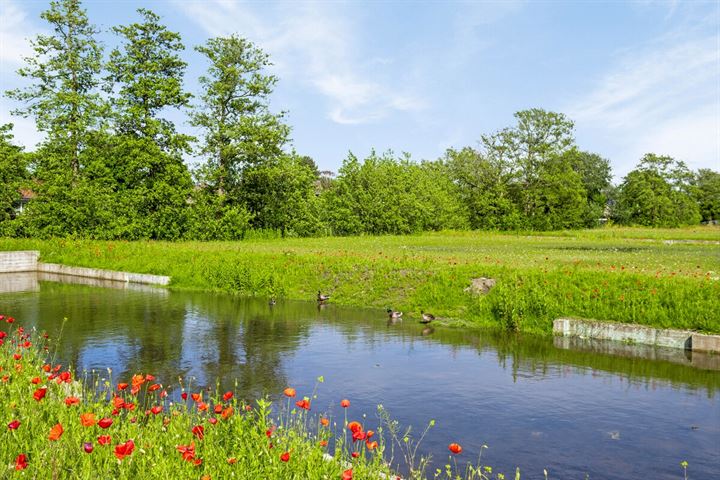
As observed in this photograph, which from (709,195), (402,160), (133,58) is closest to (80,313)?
(133,58)

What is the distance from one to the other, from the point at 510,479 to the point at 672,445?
3.09 m

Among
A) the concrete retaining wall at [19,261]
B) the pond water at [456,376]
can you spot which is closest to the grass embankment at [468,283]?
the pond water at [456,376]

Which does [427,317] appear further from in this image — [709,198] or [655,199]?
[709,198]

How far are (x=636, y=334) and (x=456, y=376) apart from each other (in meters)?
6.57

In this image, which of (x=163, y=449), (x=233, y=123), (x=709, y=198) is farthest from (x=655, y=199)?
(x=163, y=449)

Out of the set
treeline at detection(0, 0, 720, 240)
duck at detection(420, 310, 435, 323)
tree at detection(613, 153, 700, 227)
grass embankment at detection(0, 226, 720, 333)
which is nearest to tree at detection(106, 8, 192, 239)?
treeline at detection(0, 0, 720, 240)

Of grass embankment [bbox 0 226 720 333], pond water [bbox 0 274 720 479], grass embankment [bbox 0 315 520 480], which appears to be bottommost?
pond water [bbox 0 274 720 479]

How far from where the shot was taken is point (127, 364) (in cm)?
1312

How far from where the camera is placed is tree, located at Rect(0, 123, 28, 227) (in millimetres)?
49812

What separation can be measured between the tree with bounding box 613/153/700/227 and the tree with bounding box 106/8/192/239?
76.5 meters

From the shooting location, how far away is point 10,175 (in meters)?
51.3

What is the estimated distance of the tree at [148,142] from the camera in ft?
158

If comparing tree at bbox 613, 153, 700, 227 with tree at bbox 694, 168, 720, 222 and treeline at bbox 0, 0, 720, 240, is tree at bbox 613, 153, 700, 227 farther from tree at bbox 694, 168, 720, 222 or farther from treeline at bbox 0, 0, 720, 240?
treeline at bbox 0, 0, 720, 240

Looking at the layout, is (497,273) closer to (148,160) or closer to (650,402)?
(650,402)
